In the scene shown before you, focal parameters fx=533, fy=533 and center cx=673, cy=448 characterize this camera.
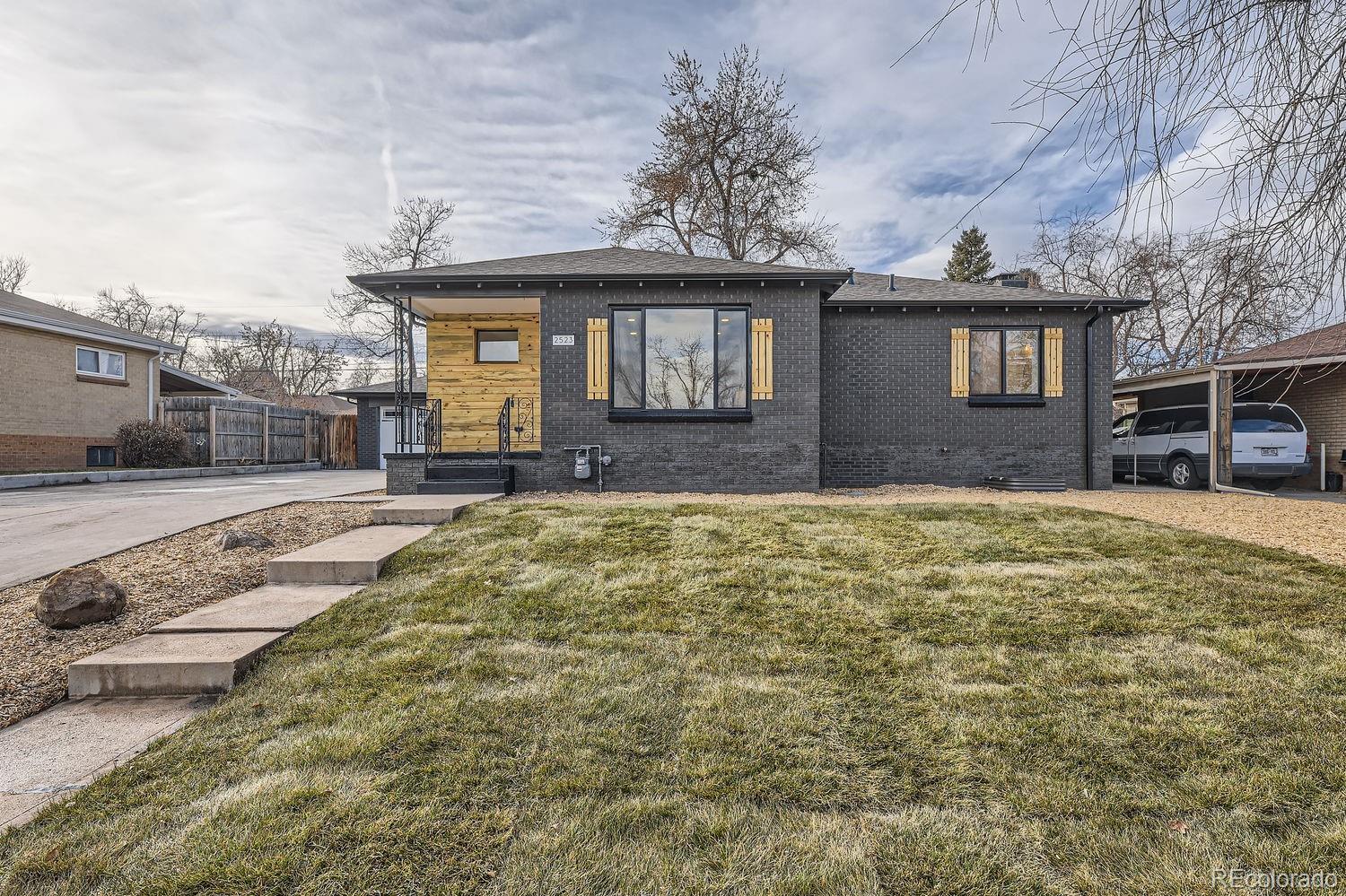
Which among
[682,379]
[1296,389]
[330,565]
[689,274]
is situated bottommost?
[330,565]

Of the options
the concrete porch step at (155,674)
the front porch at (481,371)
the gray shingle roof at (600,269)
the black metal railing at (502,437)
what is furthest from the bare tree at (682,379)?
the concrete porch step at (155,674)

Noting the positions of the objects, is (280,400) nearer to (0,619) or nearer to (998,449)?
(0,619)

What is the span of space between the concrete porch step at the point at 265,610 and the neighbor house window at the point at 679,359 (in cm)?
525

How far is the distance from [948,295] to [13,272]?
35285 mm

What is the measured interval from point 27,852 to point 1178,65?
435 centimetres

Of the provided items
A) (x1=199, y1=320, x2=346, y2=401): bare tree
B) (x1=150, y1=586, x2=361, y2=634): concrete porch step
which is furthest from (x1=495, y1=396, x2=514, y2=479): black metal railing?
(x1=199, y1=320, x2=346, y2=401): bare tree

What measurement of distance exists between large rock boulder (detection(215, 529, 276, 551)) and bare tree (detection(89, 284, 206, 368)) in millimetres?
26991

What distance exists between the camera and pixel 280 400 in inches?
1194

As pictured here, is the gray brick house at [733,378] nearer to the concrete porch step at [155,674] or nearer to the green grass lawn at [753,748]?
the green grass lawn at [753,748]

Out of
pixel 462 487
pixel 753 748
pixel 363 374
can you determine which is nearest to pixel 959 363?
pixel 462 487

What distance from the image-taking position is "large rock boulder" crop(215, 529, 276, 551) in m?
4.66

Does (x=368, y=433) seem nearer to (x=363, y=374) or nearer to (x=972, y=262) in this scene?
(x=363, y=374)

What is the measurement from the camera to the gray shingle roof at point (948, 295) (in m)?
9.16

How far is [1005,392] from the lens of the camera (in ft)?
31.3
